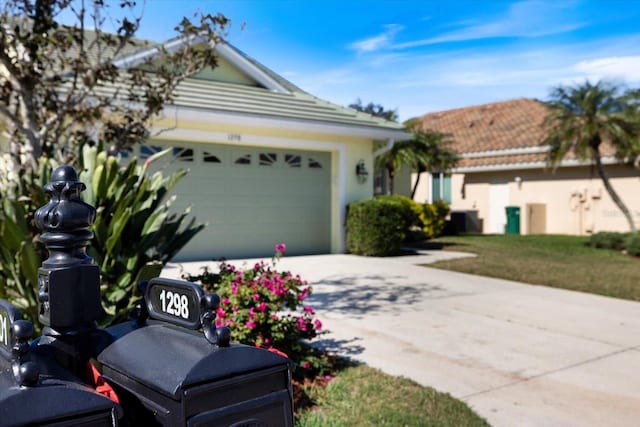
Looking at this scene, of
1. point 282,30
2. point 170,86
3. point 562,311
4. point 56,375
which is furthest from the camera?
point 282,30

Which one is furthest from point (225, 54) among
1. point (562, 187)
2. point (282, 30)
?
point (562, 187)

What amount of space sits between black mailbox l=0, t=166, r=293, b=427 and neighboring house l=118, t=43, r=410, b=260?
9.31 m

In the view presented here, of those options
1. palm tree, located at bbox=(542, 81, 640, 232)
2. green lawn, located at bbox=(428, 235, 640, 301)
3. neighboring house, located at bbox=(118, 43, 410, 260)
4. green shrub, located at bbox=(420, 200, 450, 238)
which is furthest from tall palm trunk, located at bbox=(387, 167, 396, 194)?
neighboring house, located at bbox=(118, 43, 410, 260)

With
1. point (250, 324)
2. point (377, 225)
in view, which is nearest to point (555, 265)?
point (377, 225)

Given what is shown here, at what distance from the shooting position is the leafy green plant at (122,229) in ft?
13.3

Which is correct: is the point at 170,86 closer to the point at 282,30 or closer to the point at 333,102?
the point at 282,30

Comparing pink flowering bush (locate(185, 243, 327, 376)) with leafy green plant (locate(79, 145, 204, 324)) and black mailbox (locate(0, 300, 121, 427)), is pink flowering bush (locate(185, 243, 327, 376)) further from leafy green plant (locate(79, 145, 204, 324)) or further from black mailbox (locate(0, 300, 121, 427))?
black mailbox (locate(0, 300, 121, 427))

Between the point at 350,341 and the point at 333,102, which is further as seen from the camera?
the point at 333,102

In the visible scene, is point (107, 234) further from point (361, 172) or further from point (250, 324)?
point (361, 172)

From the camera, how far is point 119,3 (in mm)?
5973

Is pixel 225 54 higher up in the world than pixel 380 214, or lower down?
higher up

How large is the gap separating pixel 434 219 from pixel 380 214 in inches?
248

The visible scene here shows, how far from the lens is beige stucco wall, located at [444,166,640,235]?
19734 millimetres

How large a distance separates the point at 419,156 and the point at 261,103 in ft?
30.7
